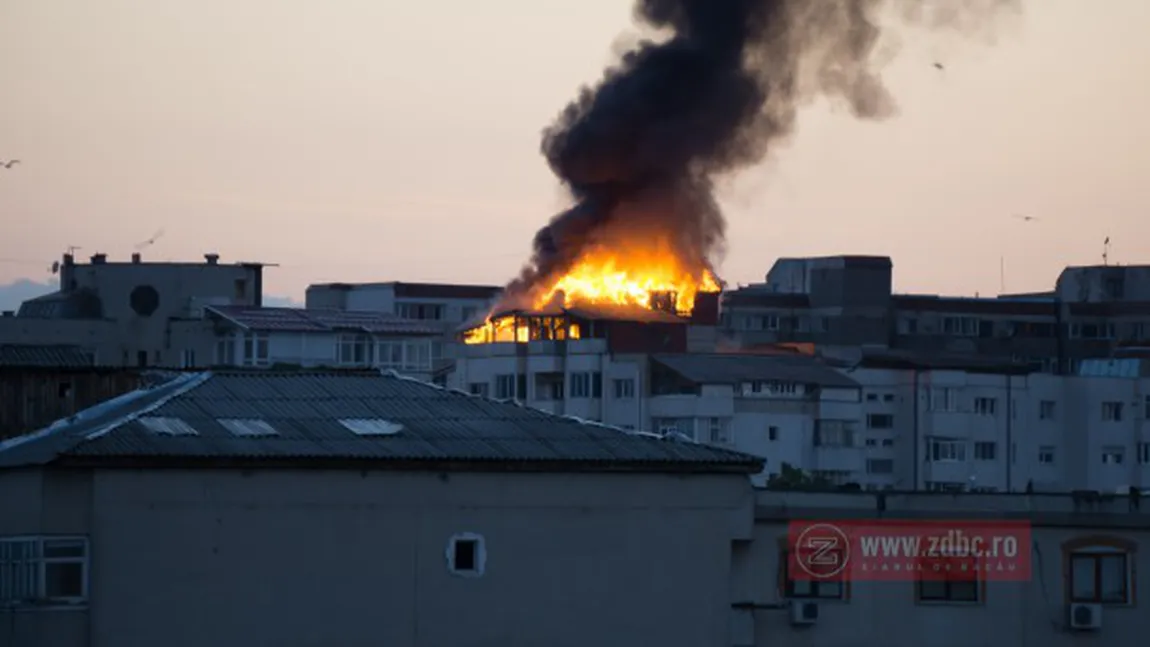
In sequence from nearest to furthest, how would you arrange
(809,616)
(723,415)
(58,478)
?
(58,478) → (809,616) → (723,415)

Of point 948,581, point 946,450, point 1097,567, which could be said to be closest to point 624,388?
point 946,450

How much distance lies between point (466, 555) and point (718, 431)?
80975 millimetres

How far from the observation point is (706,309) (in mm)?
137875

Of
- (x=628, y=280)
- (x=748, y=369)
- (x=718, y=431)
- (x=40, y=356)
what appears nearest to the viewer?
(x=40, y=356)

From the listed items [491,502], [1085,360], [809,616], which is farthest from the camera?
[1085,360]

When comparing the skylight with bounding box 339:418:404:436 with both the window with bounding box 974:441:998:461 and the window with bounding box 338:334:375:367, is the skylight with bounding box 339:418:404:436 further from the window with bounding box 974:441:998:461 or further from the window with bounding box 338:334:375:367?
the window with bounding box 974:441:998:461

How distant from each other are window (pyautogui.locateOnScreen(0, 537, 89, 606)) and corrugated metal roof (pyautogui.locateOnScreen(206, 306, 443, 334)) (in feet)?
265

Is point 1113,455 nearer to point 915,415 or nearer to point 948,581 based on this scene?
point 915,415

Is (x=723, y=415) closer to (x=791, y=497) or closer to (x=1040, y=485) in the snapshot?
(x=1040, y=485)

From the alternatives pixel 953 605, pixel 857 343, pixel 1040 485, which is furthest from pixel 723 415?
pixel 953 605

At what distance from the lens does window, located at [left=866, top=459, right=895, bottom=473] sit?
135 metres

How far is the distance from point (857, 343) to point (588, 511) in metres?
115

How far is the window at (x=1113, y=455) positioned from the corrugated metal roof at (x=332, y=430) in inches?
3876

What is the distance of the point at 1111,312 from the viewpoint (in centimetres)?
16862
